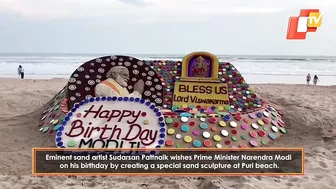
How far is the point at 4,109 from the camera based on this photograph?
258 inches

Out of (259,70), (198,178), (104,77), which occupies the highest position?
(104,77)

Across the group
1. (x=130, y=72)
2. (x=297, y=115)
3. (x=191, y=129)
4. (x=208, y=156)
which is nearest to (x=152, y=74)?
(x=130, y=72)

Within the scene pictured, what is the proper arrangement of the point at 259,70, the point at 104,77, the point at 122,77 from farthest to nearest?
the point at 259,70, the point at 104,77, the point at 122,77

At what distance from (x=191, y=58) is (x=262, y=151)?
2719mm

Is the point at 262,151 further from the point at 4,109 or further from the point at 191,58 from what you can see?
the point at 4,109

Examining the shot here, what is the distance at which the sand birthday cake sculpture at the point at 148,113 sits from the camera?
3859 mm

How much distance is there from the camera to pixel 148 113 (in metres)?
4.04

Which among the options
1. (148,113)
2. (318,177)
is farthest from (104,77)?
(318,177)
